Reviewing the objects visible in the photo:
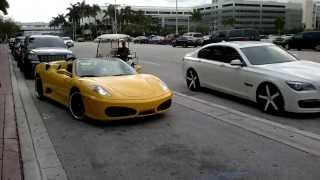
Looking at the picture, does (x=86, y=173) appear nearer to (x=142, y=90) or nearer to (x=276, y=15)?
(x=142, y=90)

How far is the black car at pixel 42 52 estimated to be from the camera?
56.3 ft

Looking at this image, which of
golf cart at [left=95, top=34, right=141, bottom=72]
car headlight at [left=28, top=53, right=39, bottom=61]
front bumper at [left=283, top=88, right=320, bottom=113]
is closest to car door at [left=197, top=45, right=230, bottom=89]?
front bumper at [left=283, top=88, right=320, bottom=113]

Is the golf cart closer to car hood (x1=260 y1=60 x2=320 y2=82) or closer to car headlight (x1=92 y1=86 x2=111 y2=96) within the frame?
car hood (x1=260 y1=60 x2=320 y2=82)

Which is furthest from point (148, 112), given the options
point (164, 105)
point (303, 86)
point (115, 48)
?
point (115, 48)

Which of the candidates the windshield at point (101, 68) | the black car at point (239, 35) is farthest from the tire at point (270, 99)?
the black car at point (239, 35)

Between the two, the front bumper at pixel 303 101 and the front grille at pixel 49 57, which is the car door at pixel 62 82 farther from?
the front grille at pixel 49 57

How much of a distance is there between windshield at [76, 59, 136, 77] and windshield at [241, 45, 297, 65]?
2.49 meters

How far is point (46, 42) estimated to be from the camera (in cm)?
1911

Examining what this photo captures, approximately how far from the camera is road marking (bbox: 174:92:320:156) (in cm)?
676

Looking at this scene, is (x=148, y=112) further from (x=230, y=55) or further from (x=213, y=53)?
(x=213, y=53)

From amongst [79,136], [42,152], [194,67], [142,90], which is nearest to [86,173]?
[42,152]

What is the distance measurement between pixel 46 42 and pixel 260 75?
39.3ft

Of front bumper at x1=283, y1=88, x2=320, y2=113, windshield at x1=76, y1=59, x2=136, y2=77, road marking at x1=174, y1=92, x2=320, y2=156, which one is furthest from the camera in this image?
windshield at x1=76, y1=59, x2=136, y2=77

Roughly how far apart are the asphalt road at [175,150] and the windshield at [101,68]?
97 centimetres
